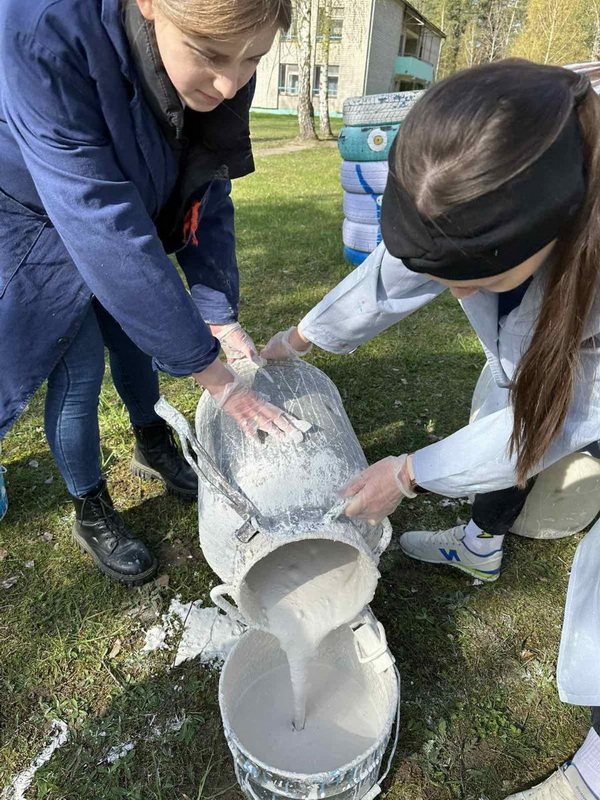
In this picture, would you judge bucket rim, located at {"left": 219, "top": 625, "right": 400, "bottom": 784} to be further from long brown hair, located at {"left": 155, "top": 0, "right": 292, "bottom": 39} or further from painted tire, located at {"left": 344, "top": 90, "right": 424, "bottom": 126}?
painted tire, located at {"left": 344, "top": 90, "right": 424, "bottom": 126}

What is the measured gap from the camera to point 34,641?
2.06 meters

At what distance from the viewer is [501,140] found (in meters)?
0.91

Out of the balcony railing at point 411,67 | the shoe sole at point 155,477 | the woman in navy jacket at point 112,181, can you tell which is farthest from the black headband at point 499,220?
the balcony railing at point 411,67

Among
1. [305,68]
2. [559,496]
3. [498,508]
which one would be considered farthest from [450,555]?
[305,68]

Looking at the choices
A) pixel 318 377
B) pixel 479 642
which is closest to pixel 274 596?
pixel 318 377

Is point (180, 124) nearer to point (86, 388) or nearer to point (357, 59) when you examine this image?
point (86, 388)

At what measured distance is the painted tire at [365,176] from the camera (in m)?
4.73

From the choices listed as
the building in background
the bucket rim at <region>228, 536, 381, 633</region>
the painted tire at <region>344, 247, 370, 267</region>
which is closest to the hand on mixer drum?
the bucket rim at <region>228, 536, 381, 633</region>

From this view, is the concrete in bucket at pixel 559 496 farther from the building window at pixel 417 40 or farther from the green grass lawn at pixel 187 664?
the building window at pixel 417 40

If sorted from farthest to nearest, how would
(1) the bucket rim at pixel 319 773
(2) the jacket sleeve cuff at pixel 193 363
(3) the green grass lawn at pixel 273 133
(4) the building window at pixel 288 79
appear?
(4) the building window at pixel 288 79, (3) the green grass lawn at pixel 273 133, (2) the jacket sleeve cuff at pixel 193 363, (1) the bucket rim at pixel 319 773

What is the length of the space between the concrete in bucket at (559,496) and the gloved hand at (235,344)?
2.78 ft

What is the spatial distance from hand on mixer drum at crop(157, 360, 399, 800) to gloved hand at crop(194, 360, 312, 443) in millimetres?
34

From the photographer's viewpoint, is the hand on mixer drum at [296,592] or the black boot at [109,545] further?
the black boot at [109,545]

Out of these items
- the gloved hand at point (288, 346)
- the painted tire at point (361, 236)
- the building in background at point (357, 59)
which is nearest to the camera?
the gloved hand at point (288, 346)
